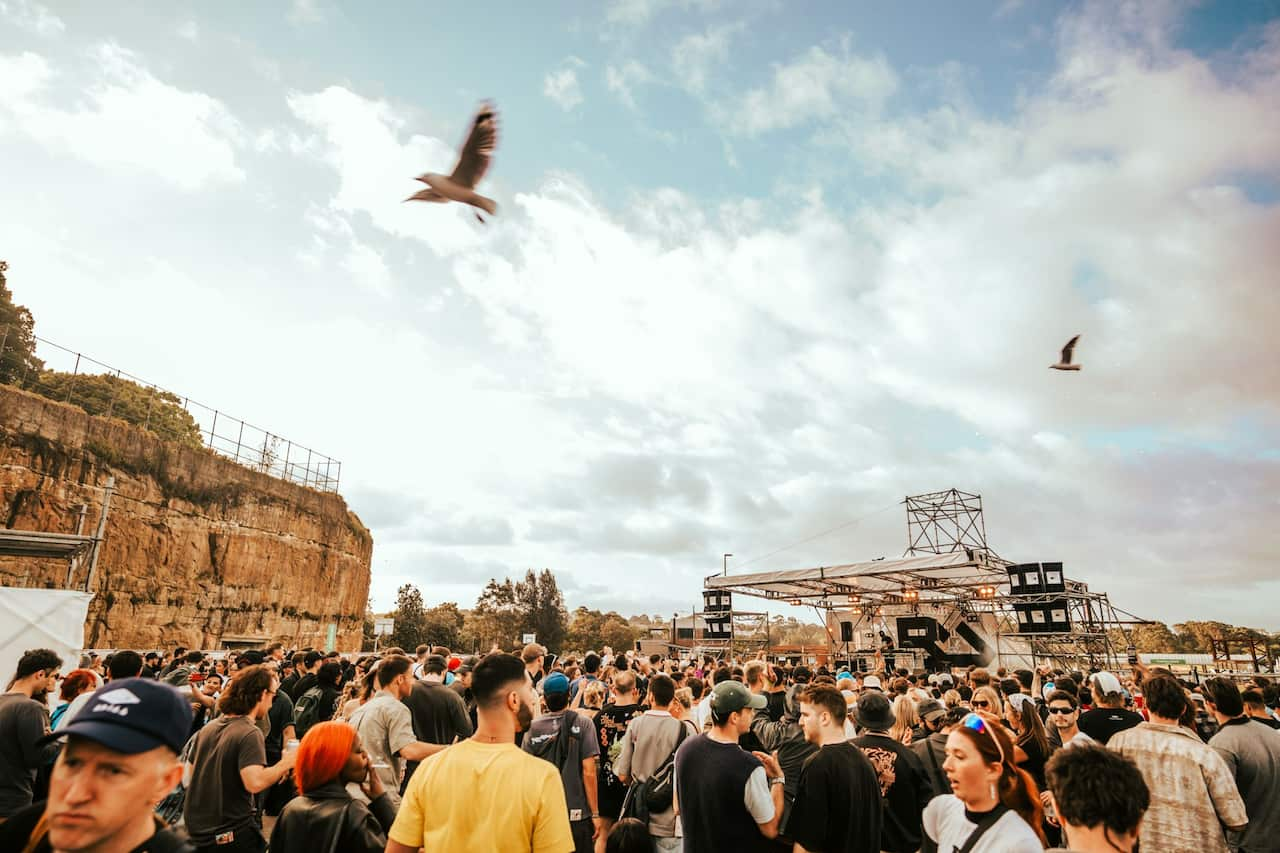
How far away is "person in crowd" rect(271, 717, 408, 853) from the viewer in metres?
2.72

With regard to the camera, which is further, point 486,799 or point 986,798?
point 986,798

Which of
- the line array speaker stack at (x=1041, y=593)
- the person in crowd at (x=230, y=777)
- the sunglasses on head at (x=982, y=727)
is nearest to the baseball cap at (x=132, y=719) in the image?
the person in crowd at (x=230, y=777)

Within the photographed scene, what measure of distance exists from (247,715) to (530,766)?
234cm

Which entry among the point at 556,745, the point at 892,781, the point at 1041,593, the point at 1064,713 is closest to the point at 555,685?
the point at 556,745

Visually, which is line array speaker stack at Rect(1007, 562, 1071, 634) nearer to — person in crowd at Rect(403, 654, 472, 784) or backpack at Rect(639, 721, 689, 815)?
backpack at Rect(639, 721, 689, 815)

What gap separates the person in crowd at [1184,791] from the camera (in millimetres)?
3555

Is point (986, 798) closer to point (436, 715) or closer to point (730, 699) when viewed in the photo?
point (730, 699)

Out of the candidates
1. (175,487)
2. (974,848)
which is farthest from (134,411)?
(974,848)

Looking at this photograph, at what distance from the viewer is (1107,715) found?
16.5 ft

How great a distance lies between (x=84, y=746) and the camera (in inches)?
63.8

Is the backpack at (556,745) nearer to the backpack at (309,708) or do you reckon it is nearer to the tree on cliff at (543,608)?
the backpack at (309,708)

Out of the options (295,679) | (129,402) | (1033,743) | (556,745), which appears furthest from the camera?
(129,402)

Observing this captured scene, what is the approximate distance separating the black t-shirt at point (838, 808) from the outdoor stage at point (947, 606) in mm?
17794

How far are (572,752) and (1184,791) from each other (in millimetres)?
3823
